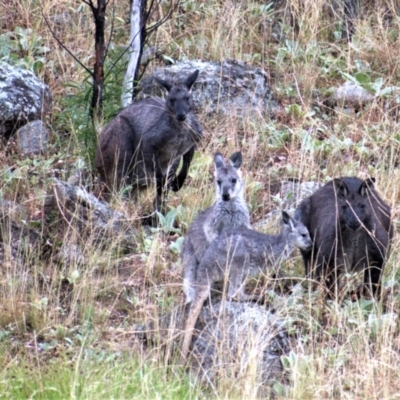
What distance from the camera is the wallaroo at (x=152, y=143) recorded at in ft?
32.8

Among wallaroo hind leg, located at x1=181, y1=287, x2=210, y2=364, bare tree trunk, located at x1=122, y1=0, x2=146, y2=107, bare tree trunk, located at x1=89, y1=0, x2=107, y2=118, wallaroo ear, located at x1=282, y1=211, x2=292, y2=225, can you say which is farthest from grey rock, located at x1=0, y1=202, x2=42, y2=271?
bare tree trunk, located at x1=122, y1=0, x2=146, y2=107

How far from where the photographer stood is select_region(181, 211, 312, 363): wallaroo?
23.4 ft

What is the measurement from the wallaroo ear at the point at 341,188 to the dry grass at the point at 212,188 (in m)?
0.71

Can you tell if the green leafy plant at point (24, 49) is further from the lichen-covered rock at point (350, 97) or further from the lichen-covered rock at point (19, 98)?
the lichen-covered rock at point (350, 97)

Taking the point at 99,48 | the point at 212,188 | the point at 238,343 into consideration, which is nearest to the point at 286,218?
the point at 238,343

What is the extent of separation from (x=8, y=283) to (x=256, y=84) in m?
4.93

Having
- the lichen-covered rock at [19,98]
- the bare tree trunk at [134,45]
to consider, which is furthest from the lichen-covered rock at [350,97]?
the lichen-covered rock at [19,98]

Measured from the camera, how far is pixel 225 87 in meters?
11.6

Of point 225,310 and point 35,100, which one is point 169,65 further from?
point 225,310

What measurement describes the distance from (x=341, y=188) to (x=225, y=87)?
415 centimetres

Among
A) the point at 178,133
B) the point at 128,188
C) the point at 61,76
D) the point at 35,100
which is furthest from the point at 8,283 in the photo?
the point at 61,76

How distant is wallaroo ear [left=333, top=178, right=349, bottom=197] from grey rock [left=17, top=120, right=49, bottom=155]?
396 centimetres

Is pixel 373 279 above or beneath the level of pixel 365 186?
beneath

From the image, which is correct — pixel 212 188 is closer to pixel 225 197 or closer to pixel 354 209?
pixel 225 197
